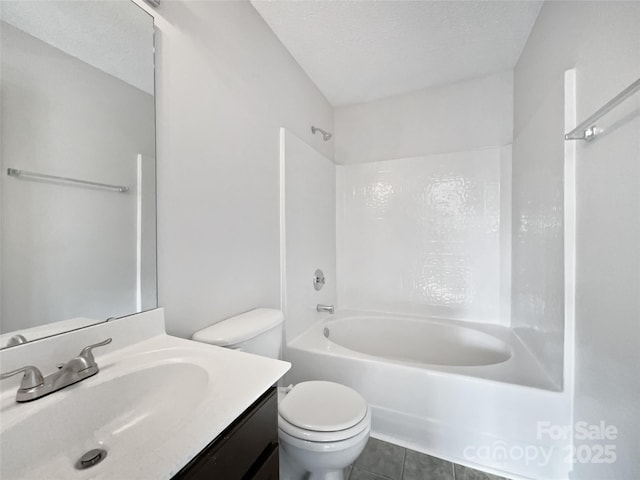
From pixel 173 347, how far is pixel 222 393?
13.7 inches

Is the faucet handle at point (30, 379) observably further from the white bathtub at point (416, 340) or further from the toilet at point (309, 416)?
the white bathtub at point (416, 340)

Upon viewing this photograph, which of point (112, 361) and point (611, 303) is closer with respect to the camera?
point (112, 361)

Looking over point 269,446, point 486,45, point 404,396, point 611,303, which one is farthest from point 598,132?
point 269,446

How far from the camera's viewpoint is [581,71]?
1123 mm

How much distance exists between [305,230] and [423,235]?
1.08 meters

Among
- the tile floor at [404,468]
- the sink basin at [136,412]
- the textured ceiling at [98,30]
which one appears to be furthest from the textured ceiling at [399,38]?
the tile floor at [404,468]

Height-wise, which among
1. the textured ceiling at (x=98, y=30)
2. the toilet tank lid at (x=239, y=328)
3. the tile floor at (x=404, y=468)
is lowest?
the tile floor at (x=404, y=468)

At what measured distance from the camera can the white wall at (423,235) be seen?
2.10 meters

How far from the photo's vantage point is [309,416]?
3.43 ft

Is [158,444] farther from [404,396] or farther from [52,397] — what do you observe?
[404,396]

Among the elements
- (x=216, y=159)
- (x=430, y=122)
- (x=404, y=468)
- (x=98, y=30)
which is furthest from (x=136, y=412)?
(x=430, y=122)

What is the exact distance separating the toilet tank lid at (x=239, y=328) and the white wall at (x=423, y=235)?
1366 millimetres

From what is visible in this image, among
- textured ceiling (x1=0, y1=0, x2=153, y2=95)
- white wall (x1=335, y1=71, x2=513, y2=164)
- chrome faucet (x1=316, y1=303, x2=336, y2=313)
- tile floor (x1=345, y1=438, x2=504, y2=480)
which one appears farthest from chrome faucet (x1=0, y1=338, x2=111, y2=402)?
white wall (x1=335, y1=71, x2=513, y2=164)

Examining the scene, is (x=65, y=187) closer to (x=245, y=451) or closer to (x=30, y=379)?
(x=30, y=379)
